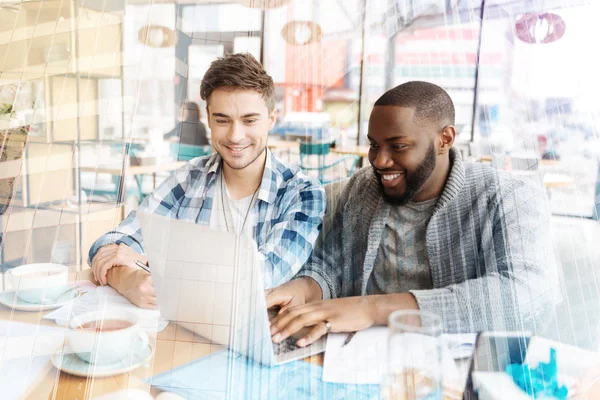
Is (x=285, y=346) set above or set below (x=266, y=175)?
below

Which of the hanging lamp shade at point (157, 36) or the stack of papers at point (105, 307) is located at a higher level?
the hanging lamp shade at point (157, 36)

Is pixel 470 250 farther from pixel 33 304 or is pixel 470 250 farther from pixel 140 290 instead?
pixel 33 304

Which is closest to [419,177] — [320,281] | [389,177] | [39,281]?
[389,177]

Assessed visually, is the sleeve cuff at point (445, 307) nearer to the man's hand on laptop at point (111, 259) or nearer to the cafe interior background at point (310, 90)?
the cafe interior background at point (310, 90)

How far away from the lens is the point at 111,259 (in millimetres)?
424

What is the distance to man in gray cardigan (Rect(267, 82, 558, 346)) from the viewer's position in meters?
0.41

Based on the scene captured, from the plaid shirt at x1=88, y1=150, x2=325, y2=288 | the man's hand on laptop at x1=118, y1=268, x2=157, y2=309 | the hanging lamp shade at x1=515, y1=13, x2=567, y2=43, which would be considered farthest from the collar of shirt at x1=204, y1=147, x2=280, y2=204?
the hanging lamp shade at x1=515, y1=13, x2=567, y2=43

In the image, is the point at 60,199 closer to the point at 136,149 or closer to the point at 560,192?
the point at 136,149

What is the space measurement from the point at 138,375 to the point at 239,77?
0.27 m

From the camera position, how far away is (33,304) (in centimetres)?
44

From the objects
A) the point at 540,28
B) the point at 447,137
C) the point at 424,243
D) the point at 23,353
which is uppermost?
the point at 540,28

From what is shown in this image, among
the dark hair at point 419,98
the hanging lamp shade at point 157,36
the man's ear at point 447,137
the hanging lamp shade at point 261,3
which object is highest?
the hanging lamp shade at point 261,3

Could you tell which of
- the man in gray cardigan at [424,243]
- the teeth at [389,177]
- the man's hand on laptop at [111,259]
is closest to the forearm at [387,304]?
the man in gray cardigan at [424,243]

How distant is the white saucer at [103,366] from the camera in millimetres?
395
